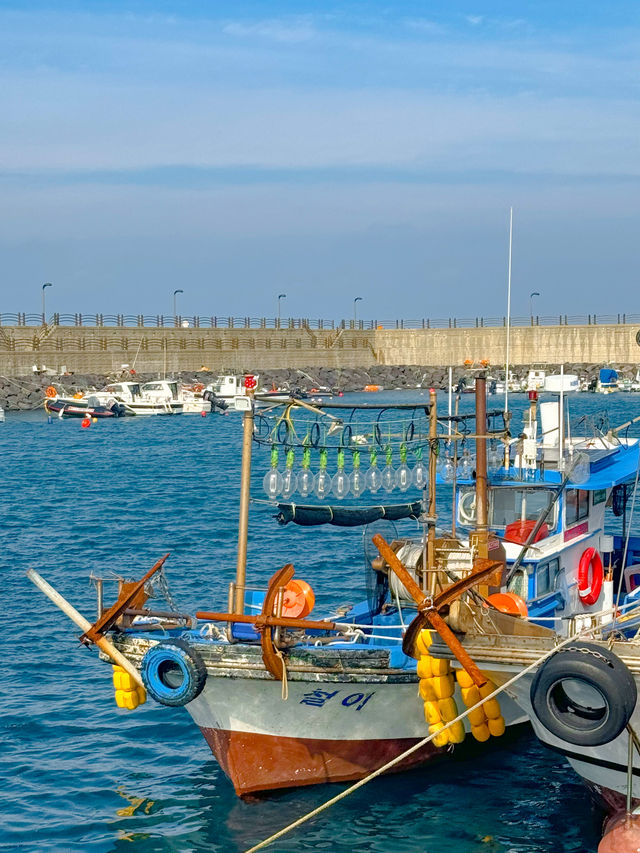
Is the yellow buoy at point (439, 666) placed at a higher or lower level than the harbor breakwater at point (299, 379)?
lower

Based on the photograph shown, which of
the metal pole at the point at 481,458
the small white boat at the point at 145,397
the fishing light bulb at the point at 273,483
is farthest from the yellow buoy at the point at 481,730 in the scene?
the small white boat at the point at 145,397

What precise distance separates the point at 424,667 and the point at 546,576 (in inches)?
165

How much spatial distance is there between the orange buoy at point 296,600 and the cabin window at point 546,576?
12.0 feet

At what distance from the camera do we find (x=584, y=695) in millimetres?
11320

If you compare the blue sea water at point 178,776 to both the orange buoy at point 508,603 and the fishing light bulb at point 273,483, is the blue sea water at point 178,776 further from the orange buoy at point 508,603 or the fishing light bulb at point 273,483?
the fishing light bulb at point 273,483

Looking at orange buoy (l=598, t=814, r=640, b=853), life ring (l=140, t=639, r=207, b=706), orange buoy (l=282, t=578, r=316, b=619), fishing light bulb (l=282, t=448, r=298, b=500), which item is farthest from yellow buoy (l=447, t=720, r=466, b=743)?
fishing light bulb (l=282, t=448, r=298, b=500)

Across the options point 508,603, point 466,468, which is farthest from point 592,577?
point 508,603

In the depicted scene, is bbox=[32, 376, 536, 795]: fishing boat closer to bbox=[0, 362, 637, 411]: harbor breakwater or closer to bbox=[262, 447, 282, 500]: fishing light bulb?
bbox=[262, 447, 282, 500]: fishing light bulb

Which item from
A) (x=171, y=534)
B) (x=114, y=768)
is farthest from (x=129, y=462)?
(x=114, y=768)

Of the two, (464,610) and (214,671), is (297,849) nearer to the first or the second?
(214,671)

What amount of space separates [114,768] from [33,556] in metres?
14.6

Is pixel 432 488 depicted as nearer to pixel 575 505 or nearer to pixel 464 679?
pixel 575 505

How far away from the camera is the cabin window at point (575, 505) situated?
16547mm

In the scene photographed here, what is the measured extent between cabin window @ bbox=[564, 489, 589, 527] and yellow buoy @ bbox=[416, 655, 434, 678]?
4.84 meters
